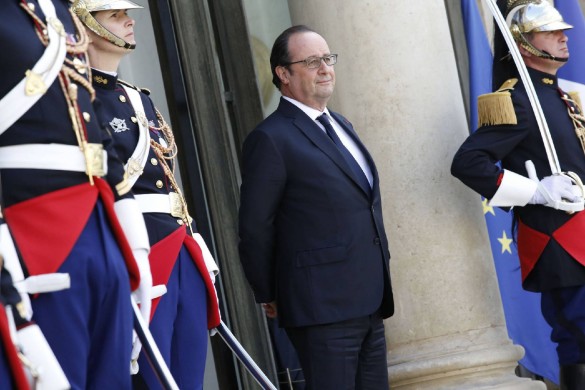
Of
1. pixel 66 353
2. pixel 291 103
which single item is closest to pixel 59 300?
pixel 66 353

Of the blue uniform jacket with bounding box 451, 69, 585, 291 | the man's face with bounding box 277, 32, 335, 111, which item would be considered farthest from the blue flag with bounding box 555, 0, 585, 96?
the man's face with bounding box 277, 32, 335, 111

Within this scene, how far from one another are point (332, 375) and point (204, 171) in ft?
9.17

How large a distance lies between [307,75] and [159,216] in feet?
4.24

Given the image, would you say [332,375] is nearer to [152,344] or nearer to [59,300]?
[152,344]

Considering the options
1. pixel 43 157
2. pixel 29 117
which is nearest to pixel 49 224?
pixel 43 157

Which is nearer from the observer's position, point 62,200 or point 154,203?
point 62,200

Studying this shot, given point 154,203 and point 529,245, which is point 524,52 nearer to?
point 529,245

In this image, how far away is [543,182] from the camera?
20.2 feet

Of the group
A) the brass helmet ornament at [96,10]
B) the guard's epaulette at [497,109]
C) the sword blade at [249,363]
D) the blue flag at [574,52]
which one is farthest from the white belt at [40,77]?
the blue flag at [574,52]

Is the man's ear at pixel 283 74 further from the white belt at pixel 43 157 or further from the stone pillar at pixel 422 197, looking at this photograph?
the white belt at pixel 43 157

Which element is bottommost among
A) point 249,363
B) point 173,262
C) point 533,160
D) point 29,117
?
point 249,363

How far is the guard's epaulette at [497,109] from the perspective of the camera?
6.23 metres

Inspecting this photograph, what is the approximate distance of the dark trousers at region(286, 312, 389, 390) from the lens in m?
5.10

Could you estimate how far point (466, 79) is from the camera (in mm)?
9281
